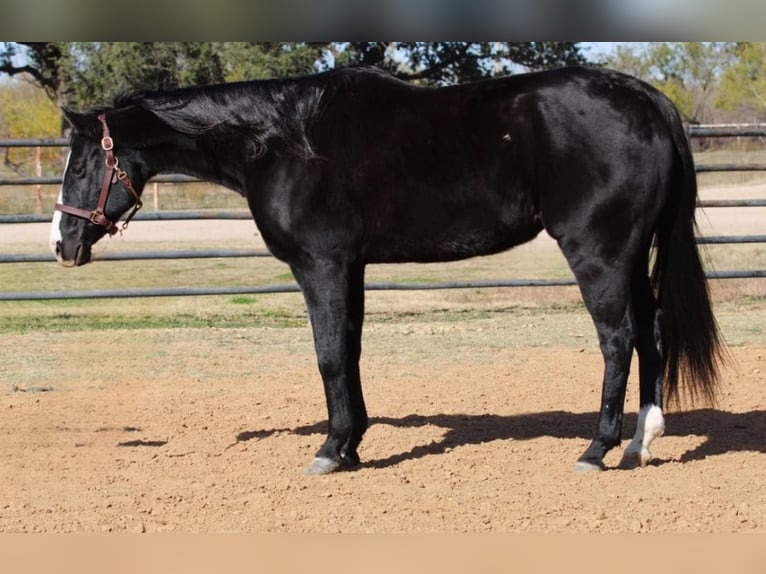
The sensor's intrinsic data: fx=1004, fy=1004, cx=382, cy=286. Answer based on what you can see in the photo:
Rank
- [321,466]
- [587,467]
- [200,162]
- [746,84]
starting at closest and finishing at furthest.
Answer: [587,467] < [321,466] < [200,162] < [746,84]

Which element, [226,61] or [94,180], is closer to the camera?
[94,180]

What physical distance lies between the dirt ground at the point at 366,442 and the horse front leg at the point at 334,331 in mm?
151

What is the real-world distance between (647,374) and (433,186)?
55.5 inches

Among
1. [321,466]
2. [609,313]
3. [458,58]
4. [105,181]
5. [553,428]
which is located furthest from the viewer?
[458,58]

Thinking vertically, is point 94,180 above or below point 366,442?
above

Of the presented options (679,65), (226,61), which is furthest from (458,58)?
(679,65)

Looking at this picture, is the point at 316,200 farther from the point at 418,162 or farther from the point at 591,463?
the point at 591,463

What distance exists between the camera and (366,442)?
5602 mm

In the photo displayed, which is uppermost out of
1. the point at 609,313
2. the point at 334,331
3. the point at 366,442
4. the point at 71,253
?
the point at 71,253

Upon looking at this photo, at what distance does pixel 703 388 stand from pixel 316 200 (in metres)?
2.15

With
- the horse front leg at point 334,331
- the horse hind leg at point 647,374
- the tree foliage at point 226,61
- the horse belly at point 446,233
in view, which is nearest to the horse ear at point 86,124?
the horse front leg at point 334,331

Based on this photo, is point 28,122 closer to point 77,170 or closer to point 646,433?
point 77,170

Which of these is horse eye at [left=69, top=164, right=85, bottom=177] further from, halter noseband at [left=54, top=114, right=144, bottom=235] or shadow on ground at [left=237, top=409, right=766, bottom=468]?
shadow on ground at [left=237, top=409, right=766, bottom=468]

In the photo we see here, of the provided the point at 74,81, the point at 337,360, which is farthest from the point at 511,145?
the point at 74,81
